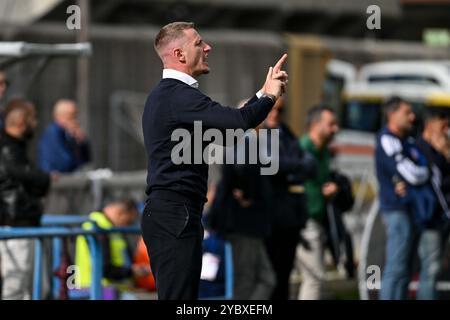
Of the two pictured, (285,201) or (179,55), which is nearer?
(179,55)

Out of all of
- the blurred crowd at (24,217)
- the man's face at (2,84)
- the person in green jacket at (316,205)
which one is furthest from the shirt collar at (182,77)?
the person in green jacket at (316,205)

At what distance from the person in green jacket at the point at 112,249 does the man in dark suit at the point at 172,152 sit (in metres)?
3.53

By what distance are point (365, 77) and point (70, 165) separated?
406 inches

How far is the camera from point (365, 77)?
24000 mm

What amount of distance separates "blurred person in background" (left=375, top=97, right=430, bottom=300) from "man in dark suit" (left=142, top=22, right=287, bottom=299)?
4.11 metres

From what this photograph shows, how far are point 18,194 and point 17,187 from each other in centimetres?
6

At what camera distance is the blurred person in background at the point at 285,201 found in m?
11.1

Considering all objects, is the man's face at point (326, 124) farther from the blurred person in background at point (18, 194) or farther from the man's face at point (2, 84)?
the man's face at point (2, 84)

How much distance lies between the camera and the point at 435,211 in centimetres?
1154

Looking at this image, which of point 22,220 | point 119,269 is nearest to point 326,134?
point 119,269

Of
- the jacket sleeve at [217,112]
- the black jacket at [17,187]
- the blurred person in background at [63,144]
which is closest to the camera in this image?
the jacket sleeve at [217,112]

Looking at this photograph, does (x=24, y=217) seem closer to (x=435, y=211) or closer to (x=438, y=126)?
(x=435, y=211)

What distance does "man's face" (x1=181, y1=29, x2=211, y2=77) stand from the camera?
7398 mm

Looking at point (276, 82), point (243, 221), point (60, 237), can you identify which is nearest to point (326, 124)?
point (243, 221)
